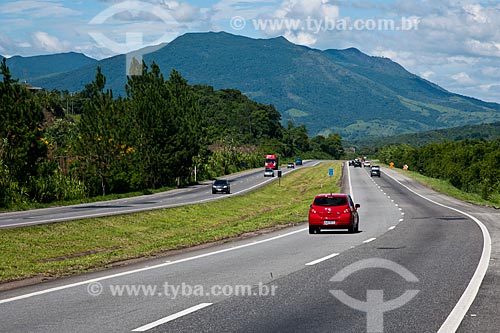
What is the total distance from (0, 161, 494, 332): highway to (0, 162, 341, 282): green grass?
59.4 inches

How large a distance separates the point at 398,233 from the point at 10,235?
46.4ft

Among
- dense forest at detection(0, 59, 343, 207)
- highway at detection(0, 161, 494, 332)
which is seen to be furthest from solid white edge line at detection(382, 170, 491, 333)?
dense forest at detection(0, 59, 343, 207)

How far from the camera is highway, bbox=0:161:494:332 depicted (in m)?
10.3

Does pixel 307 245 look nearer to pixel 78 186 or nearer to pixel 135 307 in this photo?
pixel 135 307

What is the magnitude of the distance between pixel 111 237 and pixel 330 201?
962cm

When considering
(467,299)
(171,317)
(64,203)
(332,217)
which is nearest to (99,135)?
(64,203)

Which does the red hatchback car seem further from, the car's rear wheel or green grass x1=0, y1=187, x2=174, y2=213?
green grass x1=0, y1=187, x2=174, y2=213

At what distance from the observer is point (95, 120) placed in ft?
208

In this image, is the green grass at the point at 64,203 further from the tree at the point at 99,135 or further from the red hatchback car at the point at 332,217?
the red hatchback car at the point at 332,217

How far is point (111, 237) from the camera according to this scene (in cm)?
3275

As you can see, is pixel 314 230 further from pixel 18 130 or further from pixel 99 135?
pixel 99 135

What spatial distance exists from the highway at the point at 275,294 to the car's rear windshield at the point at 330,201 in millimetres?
7475

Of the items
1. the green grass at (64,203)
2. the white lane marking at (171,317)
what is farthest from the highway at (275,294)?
the green grass at (64,203)

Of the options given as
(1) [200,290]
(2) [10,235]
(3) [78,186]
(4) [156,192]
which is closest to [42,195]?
(3) [78,186]
